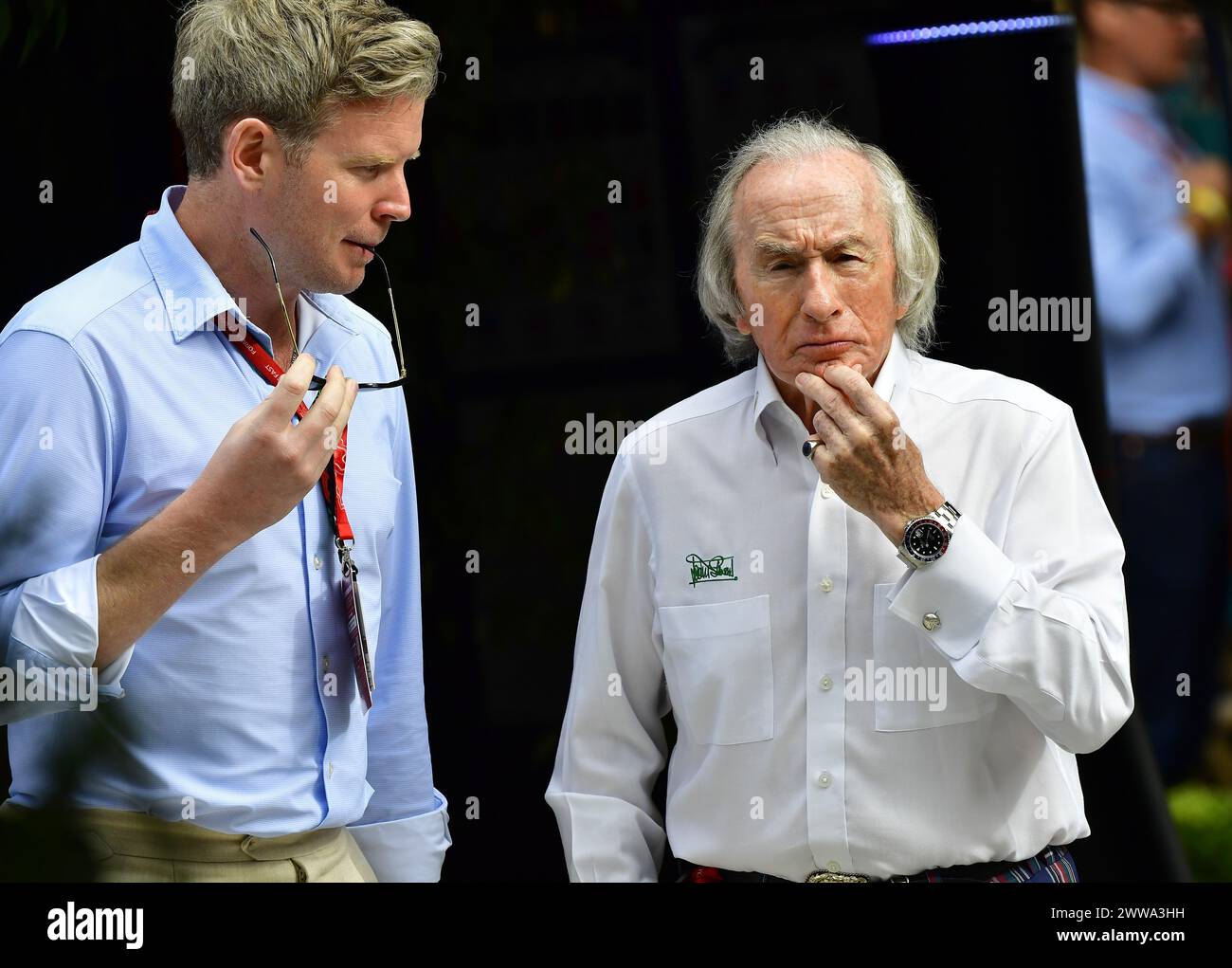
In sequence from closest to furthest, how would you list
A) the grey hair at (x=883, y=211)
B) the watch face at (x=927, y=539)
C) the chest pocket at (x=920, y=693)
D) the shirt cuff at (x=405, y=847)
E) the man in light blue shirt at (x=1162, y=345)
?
the watch face at (x=927, y=539)
the chest pocket at (x=920, y=693)
the grey hair at (x=883, y=211)
the shirt cuff at (x=405, y=847)
the man in light blue shirt at (x=1162, y=345)

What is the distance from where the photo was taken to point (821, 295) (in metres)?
2.71

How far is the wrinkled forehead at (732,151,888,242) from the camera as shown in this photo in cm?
275

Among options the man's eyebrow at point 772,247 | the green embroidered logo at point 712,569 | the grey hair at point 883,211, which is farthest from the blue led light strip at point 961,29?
the green embroidered logo at point 712,569

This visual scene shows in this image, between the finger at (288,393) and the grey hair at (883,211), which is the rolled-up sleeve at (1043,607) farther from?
the finger at (288,393)

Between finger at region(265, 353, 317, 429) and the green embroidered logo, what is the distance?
33.4 inches

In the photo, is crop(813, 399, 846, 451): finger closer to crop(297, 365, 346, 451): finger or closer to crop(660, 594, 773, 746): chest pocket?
crop(660, 594, 773, 746): chest pocket

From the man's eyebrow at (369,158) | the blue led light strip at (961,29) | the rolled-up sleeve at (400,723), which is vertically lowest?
the rolled-up sleeve at (400,723)

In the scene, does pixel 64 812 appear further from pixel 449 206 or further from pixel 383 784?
pixel 449 206

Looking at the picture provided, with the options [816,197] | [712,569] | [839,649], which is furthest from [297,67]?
[839,649]

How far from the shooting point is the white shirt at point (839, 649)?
2.51m

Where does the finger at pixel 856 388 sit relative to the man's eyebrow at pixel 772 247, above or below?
below

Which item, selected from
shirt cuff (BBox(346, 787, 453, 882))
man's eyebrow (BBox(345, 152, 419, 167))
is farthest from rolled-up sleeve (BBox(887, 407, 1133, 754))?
man's eyebrow (BBox(345, 152, 419, 167))

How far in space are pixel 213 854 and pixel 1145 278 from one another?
2283 millimetres

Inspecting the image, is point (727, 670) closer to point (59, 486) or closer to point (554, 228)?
point (554, 228)
